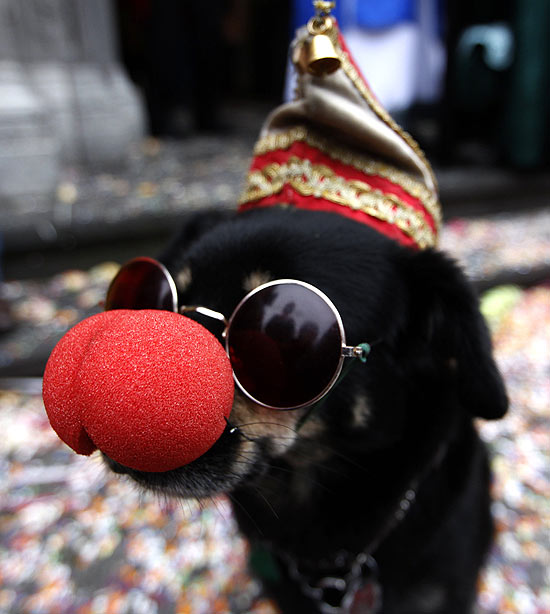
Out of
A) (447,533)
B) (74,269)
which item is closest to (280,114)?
(447,533)

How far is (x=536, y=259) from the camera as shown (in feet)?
11.5

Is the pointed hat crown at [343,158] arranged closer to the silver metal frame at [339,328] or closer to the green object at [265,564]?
the silver metal frame at [339,328]

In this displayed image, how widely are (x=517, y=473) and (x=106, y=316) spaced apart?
1.78 metres

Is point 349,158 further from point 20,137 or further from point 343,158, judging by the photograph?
point 20,137

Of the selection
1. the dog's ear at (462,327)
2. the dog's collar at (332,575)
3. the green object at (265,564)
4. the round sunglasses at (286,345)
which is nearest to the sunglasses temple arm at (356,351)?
the round sunglasses at (286,345)

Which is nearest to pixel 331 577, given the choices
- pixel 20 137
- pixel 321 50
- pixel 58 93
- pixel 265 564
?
pixel 265 564

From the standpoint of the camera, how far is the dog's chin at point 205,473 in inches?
36.9

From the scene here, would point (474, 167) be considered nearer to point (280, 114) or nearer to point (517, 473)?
point (517, 473)

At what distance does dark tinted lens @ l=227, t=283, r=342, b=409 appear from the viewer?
0.95 metres

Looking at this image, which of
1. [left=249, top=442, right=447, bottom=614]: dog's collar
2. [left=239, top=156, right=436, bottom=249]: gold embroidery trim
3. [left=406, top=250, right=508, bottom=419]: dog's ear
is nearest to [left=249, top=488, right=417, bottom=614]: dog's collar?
[left=249, top=442, right=447, bottom=614]: dog's collar

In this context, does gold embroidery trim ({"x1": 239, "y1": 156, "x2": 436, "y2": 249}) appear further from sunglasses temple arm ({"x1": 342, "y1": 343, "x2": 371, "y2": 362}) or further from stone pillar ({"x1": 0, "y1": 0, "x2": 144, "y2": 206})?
stone pillar ({"x1": 0, "y1": 0, "x2": 144, "y2": 206})

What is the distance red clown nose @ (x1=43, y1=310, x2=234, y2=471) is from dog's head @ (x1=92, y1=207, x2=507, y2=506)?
0.41ft

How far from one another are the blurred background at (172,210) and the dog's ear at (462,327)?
651 mm

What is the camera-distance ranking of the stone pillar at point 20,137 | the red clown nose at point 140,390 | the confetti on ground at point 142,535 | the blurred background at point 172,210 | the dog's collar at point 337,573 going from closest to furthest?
the red clown nose at point 140,390 < the dog's collar at point 337,573 < the confetti on ground at point 142,535 < the blurred background at point 172,210 < the stone pillar at point 20,137
